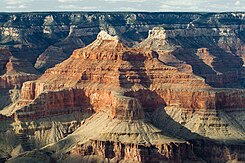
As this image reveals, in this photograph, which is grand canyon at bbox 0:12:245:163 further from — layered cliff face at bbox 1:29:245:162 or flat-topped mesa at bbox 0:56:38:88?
flat-topped mesa at bbox 0:56:38:88

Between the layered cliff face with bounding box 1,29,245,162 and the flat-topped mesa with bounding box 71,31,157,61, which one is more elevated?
the flat-topped mesa with bounding box 71,31,157,61

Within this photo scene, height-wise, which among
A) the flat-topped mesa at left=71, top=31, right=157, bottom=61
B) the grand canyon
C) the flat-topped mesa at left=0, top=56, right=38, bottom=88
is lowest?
the grand canyon

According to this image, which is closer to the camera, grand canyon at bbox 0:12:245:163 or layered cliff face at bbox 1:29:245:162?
grand canyon at bbox 0:12:245:163

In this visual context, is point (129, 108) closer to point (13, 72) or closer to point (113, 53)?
point (113, 53)

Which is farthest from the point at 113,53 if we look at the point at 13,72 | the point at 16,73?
the point at 13,72

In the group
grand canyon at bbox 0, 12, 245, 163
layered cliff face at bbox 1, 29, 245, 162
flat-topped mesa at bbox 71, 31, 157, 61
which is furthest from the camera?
flat-topped mesa at bbox 71, 31, 157, 61

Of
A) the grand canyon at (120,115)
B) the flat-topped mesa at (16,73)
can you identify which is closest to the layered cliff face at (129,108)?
the grand canyon at (120,115)

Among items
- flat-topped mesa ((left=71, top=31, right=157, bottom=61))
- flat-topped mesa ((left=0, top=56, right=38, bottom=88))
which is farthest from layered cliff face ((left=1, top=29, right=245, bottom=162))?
flat-topped mesa ((left=0, top=56, right=38, bottom=88))

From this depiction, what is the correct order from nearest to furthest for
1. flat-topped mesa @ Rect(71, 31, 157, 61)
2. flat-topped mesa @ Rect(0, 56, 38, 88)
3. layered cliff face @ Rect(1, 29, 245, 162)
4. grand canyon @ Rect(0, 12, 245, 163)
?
1. grand canyon @ Rect(0, 12, 245, 163)
2. layered cliff face @ Rect(1, 29, 245, 162)
3. flat-topped mesa @ Rect(71, 31, 157, 61)
4. flat-topped mesa @ Rect(0, 56, 38, 88)

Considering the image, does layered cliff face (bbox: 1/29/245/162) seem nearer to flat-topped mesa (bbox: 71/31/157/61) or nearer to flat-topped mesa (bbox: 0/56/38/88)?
flat-topped mesa (bbox: 71/31/157/61)

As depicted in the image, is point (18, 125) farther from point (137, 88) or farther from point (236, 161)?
point (236, 161)

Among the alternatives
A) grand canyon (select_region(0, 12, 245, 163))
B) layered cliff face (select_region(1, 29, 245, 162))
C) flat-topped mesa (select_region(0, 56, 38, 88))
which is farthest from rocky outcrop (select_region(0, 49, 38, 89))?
grand canyon (select_region(0, 12, 245, 163))

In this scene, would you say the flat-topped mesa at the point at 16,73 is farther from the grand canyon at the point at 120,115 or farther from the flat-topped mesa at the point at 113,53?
the flat-topped mesa at the point at 113,53
